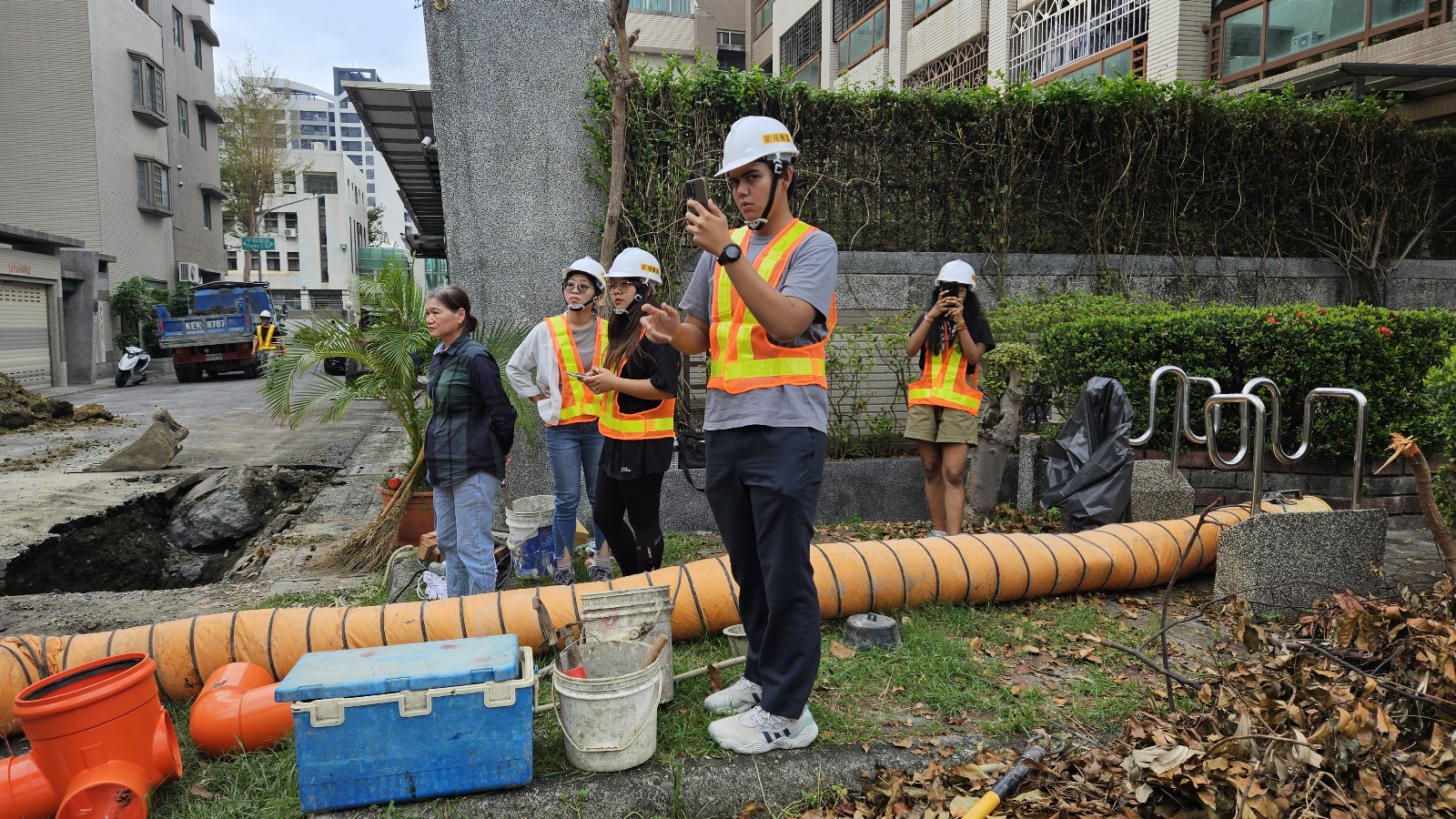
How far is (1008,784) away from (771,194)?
2.09m

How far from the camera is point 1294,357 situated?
6707 millimetres

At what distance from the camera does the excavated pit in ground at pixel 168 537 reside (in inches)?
272

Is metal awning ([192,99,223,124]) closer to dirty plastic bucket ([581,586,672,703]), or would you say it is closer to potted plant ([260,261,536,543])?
potted plant ([260,261,536,543])

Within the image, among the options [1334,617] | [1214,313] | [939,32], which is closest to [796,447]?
[1334,617]

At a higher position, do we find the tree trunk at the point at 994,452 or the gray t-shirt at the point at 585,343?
the gray t-shirt at the point at 585,343

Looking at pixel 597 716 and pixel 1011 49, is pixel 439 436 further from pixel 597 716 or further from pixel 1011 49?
pixel 1011 49

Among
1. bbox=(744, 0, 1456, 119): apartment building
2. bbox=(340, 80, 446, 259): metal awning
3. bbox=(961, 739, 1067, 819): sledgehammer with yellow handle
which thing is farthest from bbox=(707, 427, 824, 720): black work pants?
bbox=(744, 0, 1456, 119): apartment building

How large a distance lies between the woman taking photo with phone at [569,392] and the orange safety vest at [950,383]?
6.99 feet

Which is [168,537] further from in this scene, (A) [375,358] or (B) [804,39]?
(B) [804,39]

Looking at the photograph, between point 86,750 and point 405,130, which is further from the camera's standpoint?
point 405,130

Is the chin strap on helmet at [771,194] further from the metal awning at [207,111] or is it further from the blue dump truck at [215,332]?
the metal awning at [207,111]

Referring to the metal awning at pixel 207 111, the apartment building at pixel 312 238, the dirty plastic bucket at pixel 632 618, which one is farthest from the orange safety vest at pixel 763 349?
the apartment building at pixel 312 238

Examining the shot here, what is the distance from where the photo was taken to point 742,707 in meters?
3.48

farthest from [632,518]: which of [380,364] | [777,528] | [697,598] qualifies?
[380,364]
